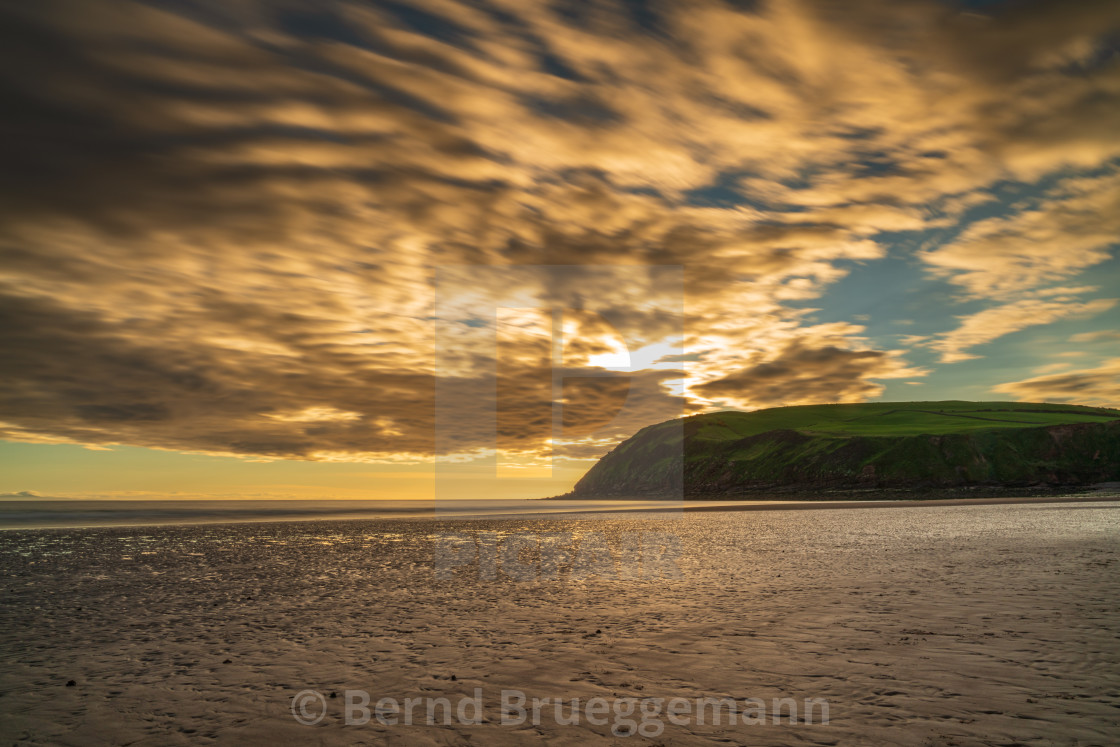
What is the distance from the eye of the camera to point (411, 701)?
8391 mm

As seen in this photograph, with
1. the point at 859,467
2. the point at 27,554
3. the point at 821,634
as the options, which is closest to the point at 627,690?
the point at 821,634

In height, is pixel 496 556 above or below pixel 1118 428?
below

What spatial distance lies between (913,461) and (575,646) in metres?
142

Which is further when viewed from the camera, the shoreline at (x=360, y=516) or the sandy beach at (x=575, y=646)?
the shoreline at (x=360, y=516)

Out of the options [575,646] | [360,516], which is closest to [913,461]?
[360,516]

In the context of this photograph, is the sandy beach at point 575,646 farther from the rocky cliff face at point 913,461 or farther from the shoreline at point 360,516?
the rocky cliff face at point 913,461

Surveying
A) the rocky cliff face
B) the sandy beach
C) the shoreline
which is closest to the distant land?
the rocky cliff face

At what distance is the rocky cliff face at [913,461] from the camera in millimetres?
113688

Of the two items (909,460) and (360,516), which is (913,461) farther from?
(360,516)

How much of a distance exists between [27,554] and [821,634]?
1355 inches

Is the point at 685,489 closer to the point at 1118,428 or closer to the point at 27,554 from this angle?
the point at 1118,428

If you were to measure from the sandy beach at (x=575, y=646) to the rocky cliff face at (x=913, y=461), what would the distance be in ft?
376

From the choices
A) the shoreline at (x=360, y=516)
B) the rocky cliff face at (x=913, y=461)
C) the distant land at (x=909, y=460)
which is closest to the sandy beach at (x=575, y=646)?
the shoreline at (x=360, y=516)

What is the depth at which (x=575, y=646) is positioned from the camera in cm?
1111
